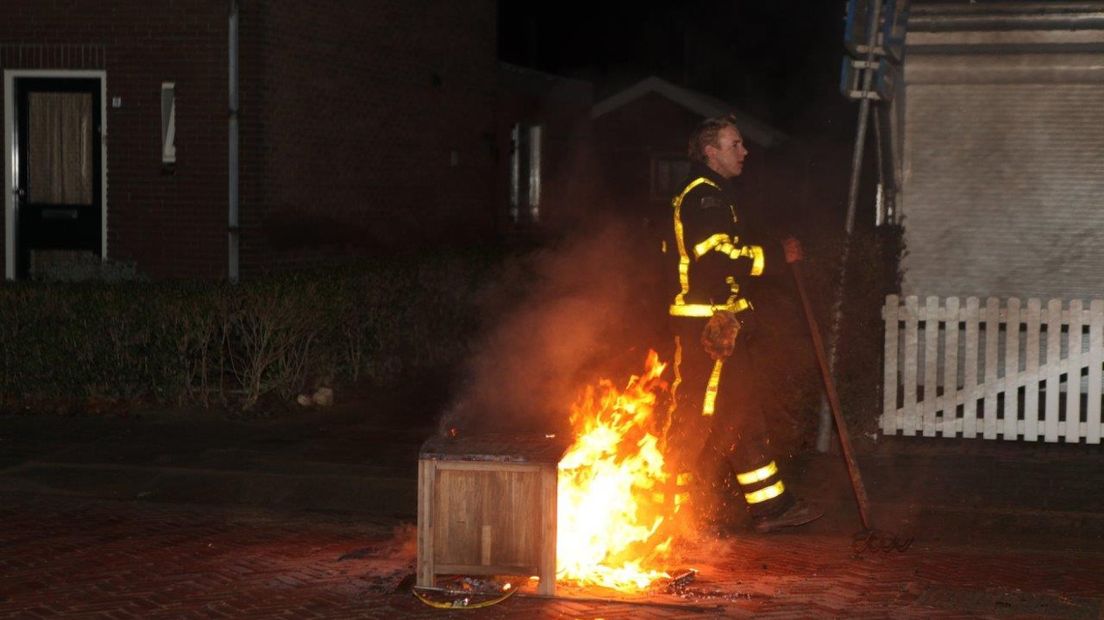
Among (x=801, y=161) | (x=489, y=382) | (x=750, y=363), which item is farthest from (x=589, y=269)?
(x=801, y=161)

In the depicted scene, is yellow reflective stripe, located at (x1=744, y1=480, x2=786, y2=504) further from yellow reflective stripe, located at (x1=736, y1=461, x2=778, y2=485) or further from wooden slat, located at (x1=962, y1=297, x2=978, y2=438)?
wooden slat, located at (x1=962, y1=297, x2=978, y2=438)

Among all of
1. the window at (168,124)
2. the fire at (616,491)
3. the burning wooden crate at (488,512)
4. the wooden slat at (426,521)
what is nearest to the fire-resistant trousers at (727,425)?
the fire at (616,491)

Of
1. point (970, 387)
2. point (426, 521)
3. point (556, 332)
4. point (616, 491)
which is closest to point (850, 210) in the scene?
point (970, 387)

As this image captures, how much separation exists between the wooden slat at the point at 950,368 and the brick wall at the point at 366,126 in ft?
21.9

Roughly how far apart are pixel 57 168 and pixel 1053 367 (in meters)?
9.35

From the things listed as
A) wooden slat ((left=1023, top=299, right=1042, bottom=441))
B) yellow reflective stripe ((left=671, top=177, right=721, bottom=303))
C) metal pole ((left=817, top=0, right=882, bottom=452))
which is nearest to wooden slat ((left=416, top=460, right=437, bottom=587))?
yellow reflective stripe ((left=671, top=177, right=721, bottom=303))

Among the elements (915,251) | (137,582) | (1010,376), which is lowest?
(137,582)

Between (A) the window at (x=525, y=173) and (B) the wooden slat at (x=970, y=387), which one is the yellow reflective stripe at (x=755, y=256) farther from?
(A) the window at (x=525, y=173)

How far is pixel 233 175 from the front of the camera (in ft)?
44.7

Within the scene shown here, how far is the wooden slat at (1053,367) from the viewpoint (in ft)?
32.1

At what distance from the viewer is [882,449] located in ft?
32.0

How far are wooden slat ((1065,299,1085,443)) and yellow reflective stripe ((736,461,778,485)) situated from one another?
3.47m

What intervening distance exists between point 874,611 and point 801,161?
26.9m

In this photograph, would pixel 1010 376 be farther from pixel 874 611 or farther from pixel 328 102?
pixel 328 102
